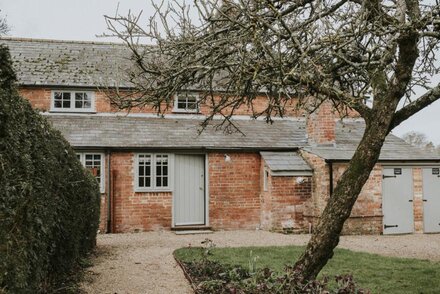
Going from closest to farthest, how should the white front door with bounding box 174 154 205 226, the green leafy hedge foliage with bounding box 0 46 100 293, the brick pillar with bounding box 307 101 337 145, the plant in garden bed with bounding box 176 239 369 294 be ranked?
the green leafy hedge foliage with bounding box 0 46 100 293
the plant in garden bed with bounding box 176 239 369 294
the brick pillar with bounding box 307 101 337 145
the white front door with bounding box 174 154 205 226

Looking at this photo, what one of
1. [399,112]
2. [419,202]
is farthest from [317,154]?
[399,112]

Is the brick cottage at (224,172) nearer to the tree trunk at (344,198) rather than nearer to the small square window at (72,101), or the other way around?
the small square window at (72,101)

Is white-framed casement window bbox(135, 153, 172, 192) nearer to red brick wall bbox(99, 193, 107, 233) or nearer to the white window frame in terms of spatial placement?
red brick wall bbox(99, 193, 107, 233)

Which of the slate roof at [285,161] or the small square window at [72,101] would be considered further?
the small square window at [72,101]

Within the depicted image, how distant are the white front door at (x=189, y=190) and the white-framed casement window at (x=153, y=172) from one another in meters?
0.34

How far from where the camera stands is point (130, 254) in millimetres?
10469

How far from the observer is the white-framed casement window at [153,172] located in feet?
51.1

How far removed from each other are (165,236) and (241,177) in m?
3.73

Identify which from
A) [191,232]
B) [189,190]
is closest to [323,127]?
[189,190]

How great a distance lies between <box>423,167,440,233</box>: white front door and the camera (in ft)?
50.8

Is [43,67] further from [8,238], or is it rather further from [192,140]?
[8,238]

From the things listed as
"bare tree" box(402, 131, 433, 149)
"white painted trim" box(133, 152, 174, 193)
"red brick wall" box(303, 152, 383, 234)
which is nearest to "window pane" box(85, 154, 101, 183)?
"white painted trim" box(133, 152, 174, 193)

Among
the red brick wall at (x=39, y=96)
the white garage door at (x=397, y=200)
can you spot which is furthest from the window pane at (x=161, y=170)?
the white garage door at (x=397, y=200)

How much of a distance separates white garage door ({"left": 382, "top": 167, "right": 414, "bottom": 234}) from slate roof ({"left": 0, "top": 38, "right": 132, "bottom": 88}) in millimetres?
10227
